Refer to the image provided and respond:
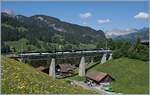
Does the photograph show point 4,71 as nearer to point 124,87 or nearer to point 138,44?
point 124,87

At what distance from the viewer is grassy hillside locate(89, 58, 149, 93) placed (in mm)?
69569

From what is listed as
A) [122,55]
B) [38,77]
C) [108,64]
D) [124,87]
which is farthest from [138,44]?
[38,77]

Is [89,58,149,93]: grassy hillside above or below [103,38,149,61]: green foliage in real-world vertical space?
below

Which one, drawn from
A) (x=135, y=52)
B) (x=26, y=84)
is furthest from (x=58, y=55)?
(x=26, y=84)

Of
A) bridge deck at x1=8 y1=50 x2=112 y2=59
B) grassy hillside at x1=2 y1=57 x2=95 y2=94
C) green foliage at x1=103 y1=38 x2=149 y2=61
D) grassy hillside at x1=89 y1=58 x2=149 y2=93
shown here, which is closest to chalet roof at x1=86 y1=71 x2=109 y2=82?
grassy hillside at x1=89 y1=58 x2=149 y2=93

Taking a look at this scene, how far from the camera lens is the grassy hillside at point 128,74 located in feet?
228

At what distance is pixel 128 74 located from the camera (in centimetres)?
8262

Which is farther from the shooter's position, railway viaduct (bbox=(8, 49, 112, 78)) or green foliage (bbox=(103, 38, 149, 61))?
green foliage (bbox=(103, 38, 149, 61))

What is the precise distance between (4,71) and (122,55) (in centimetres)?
8462

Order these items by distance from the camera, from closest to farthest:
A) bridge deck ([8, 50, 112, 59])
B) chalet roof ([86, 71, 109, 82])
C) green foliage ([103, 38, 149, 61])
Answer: chalet roof ([86, 71, 109, 82]), bridge deck ([8, 50, 112, 59]), green foliage ([103, 38, 149, 61])

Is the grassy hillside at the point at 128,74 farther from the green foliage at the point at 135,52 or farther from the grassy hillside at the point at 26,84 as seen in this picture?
the grassy hillside at the point at 26,84

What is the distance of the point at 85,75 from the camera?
89.5m

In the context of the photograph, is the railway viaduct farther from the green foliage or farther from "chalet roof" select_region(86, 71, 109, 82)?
"chalet roof" select_region(86, 71, 109, 82)

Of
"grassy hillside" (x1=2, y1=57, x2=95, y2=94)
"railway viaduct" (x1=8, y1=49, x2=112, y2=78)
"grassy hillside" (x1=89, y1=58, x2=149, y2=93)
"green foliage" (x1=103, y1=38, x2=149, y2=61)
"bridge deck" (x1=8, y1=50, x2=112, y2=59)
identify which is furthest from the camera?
"green foliage" (x1=103, y1=38, x2=149, y2=61)
